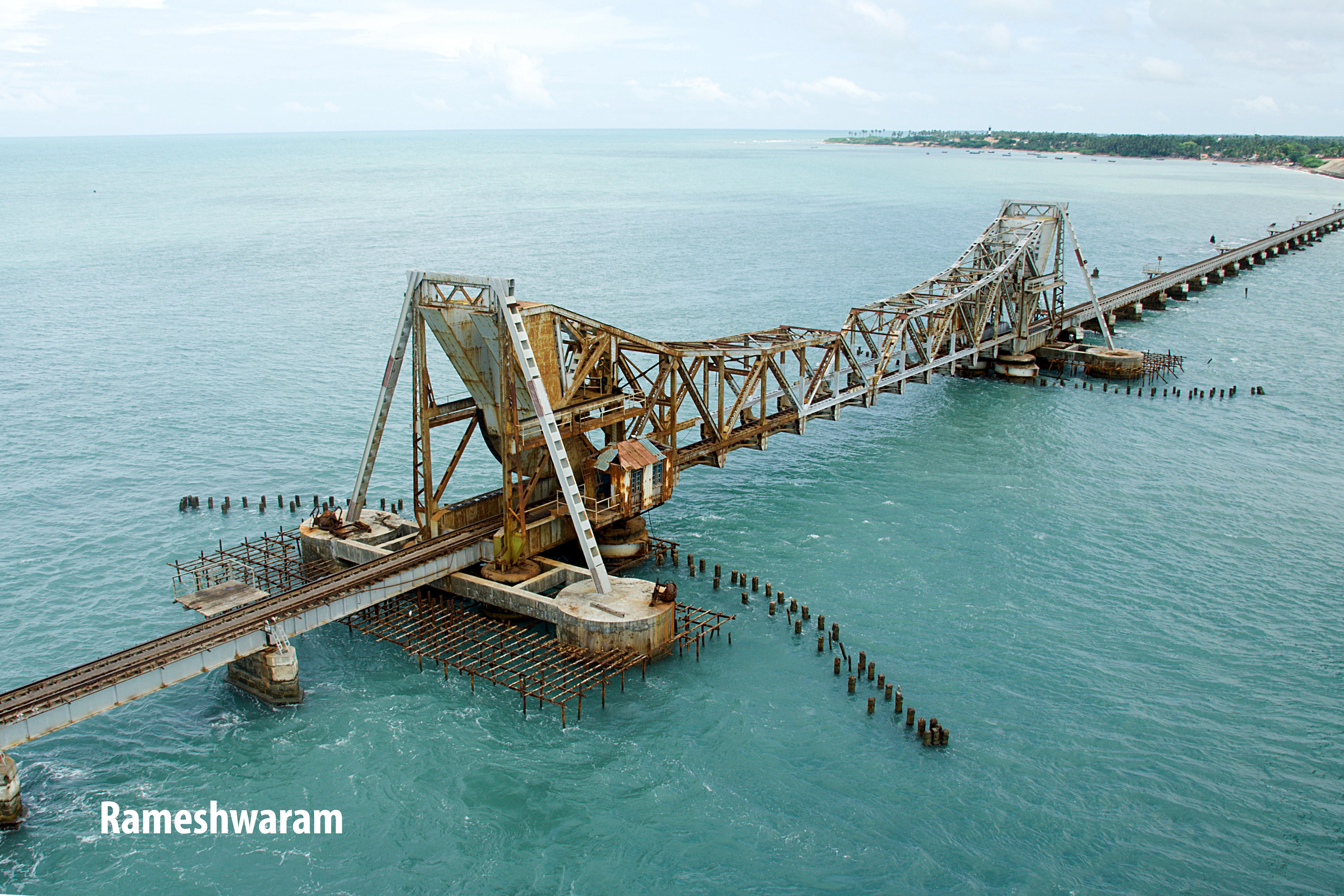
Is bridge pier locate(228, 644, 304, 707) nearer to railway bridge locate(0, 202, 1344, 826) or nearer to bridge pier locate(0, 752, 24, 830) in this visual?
railway bridge locate(0, 202, 1344, 826)

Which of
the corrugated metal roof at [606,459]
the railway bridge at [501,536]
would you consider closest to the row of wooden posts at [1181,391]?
the railway bridge at [501,536]

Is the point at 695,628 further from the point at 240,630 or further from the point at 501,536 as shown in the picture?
the point at 240,630

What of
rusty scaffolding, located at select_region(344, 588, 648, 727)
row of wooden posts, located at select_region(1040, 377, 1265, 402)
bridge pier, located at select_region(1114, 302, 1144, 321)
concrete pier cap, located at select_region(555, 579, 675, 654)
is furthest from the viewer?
bridge pier, located at select_region(1114, 302, 1144, 321)

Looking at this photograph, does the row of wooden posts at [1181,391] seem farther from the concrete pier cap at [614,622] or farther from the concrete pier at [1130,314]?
the concrete pier cap at [614,622]

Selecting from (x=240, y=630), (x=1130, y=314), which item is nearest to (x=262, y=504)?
(x=240, y=630)

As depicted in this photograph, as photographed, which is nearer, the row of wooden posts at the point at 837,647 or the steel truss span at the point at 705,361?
the row of wooden posts at the point at 837,647

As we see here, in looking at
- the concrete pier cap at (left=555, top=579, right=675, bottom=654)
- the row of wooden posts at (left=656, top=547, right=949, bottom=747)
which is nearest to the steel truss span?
the concrete pier cap at (left=555, top=579, right=675, bottom=654)
